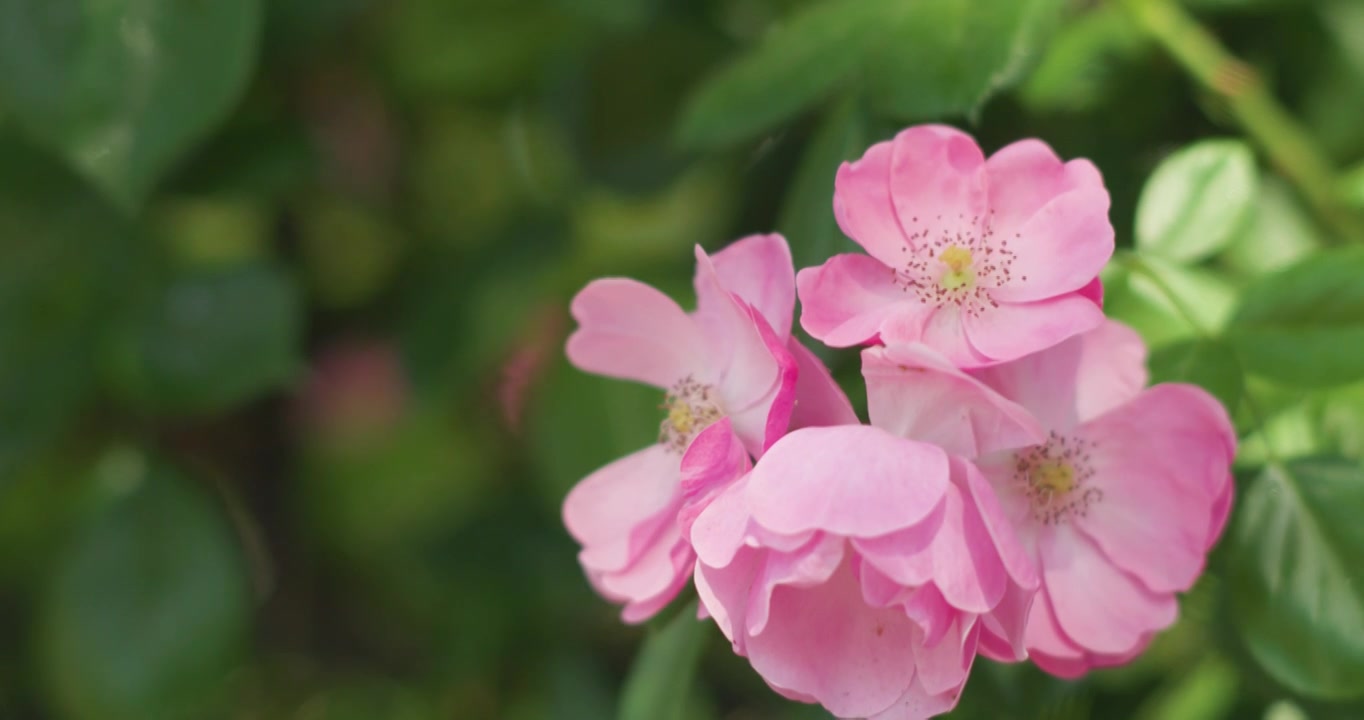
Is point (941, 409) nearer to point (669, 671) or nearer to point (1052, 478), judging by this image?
point (1052, 478)

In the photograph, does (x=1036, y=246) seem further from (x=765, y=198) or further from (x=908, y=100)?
(x=765, y=198)

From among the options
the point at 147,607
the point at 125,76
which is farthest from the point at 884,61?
the point at 147,607

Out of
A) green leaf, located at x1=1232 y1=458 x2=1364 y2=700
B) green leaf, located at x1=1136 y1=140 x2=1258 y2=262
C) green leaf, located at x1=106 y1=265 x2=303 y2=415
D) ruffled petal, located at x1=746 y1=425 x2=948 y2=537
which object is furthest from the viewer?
green leaf, located at x1=106 y1=265 x2=303 y2=415

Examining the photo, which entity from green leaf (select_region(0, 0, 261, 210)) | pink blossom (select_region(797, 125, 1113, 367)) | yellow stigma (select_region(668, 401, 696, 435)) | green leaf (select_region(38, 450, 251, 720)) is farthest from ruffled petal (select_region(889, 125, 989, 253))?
green leaf (select_region(38, 450, 251, 720))

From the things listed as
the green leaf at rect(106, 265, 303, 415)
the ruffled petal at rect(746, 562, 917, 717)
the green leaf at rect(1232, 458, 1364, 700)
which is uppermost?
the ruffled petal at rect(746, 562, 917, 717)

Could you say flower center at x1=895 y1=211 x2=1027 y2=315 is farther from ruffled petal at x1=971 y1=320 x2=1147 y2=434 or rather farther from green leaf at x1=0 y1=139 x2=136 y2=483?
green leaf at x1=0 y1=139 x2=136 y2=483

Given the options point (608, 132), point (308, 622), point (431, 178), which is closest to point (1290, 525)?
point (608, 132)
